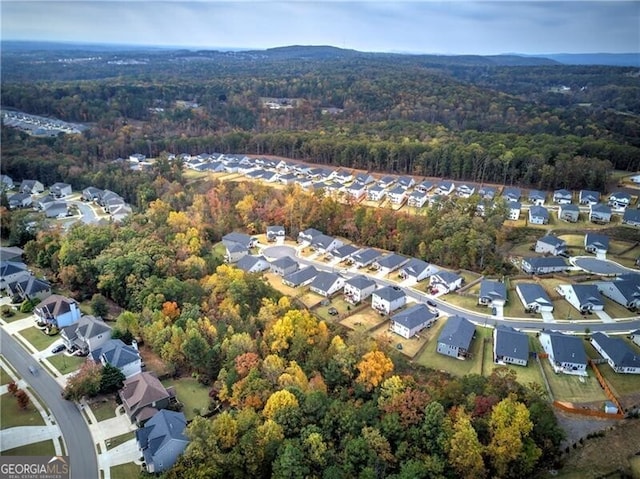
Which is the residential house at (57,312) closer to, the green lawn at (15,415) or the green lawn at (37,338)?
the green lawn at (37,338)

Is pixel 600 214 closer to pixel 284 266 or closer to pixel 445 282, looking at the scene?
pixel 445 282

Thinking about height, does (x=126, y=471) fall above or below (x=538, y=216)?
below

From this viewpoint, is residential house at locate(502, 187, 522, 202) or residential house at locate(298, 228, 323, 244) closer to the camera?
residential house at locate(298, 228, 323, 244)

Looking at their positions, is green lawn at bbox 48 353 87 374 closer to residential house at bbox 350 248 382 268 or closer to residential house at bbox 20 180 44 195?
residential house at bbox 350 248 382 268

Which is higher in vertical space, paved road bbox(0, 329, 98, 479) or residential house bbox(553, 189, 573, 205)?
residential house bbox(553, 189, 573, 205)

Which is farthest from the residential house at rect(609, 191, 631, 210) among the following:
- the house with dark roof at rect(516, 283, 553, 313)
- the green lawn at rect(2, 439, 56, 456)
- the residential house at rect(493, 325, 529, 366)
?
the green lawn at rect(2, 439, 56, 456)

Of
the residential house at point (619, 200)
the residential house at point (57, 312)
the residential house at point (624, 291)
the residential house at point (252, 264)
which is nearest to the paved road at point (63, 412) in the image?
the residential house at point (57, 312)

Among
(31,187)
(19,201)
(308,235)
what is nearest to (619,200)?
(308,235)
